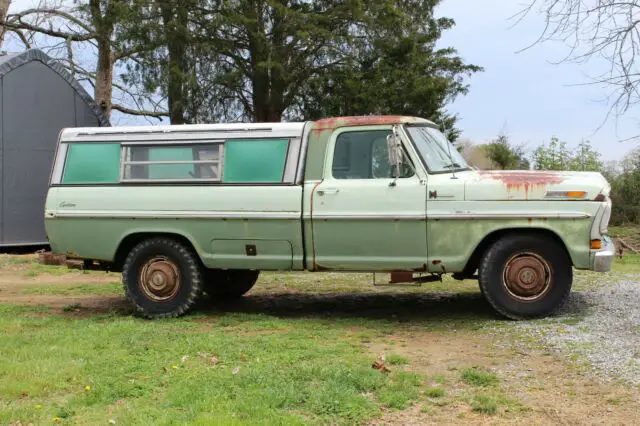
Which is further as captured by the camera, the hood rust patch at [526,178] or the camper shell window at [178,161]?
the camper shell window at [178,161]

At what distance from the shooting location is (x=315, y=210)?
7.27 m

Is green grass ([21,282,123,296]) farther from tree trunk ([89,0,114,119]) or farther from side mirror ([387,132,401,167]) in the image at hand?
tree trunk ([89,0,114,119])

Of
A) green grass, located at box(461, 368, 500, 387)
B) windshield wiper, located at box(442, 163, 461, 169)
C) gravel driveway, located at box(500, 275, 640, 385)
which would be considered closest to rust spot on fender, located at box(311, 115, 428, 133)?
windshield wiper, located at box(442, 163, 461, 169)

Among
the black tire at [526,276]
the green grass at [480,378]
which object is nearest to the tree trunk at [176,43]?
the black tire at [526,276]

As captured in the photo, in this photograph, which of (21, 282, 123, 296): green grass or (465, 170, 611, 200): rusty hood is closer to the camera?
(465, 170, 611, 200): rusty hood

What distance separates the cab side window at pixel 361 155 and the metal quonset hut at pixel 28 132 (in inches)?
446

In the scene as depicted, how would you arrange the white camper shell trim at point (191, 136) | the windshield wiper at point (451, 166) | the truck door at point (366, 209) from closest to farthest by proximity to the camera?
the truck door at point (366, 209), the windshield wiper at point (451, 166), the white camper shell trim at point (191, 136)

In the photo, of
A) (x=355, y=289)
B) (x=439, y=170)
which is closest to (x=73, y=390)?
(x=439, y=170)

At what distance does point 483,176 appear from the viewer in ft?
22.9

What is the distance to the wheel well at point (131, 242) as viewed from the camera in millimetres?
7898

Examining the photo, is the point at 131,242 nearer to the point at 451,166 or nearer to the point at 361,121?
the point at 361,121

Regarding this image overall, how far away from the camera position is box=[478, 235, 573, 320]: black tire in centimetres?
684

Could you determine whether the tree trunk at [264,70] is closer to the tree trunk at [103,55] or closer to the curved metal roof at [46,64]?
the tree trunk at [103,55]

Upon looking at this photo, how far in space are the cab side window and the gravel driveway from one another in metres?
2.16
